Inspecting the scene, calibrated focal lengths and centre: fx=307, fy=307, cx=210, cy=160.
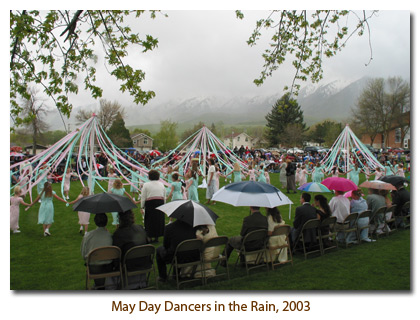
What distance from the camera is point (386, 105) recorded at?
9.45m

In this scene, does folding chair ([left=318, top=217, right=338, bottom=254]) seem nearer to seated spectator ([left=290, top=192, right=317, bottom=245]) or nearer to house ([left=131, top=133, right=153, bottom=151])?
seated spectator ([left=290, top=192, right=317, bottom=245])

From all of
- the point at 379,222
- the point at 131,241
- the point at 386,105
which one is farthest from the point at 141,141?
the point at 131,241

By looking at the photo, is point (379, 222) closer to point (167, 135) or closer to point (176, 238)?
point (176, 238)

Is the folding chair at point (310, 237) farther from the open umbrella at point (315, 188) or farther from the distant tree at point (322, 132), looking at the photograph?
the distant tree at point (322, 132)

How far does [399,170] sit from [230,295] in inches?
583

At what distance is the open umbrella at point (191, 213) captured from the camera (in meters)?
4.59

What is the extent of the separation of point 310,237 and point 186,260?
9.03 ft

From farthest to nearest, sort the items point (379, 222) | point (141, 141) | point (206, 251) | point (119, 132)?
point (141, 141) < point (119, 132) < point (379, 222) < point (206, 251)

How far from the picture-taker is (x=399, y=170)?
15.9 meters

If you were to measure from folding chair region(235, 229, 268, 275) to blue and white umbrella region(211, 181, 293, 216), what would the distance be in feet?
1.60
